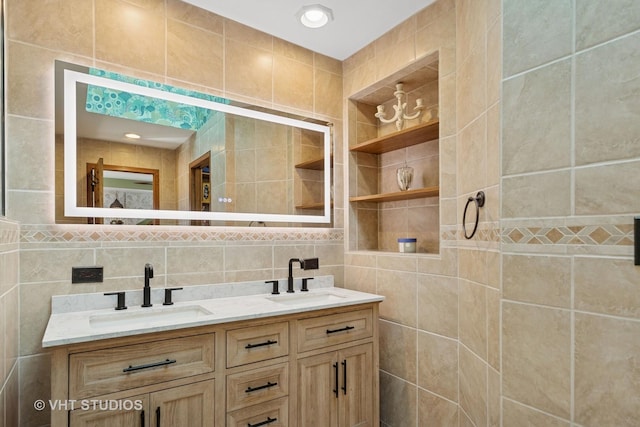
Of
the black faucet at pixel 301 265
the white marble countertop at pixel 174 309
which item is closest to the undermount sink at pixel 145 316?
the white marble countertop at pixel 174 309

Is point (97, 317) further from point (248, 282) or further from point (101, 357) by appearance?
point (248, 282)

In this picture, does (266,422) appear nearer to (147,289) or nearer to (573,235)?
(147,289)

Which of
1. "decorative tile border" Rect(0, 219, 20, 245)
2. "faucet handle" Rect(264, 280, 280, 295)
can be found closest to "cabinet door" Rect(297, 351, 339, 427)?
"faucet handle" Rect(264, 280, 280, 295)

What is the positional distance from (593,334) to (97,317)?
1.95m

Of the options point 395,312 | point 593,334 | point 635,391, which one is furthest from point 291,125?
point 635,391

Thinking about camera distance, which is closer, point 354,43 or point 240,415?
point 240,415

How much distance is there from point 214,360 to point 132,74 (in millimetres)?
1542

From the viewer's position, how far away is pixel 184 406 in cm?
143

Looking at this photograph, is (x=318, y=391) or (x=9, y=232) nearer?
(x=9, y=232)

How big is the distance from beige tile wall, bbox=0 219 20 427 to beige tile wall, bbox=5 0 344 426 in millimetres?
24

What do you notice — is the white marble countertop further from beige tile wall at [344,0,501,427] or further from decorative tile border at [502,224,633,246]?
decorative tile border at [502,224,633,246]

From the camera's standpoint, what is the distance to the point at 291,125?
2.42 meters

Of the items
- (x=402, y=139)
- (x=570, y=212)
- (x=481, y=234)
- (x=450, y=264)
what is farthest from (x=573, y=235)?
(x=402, y=139)

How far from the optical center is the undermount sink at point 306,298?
2.16 m
